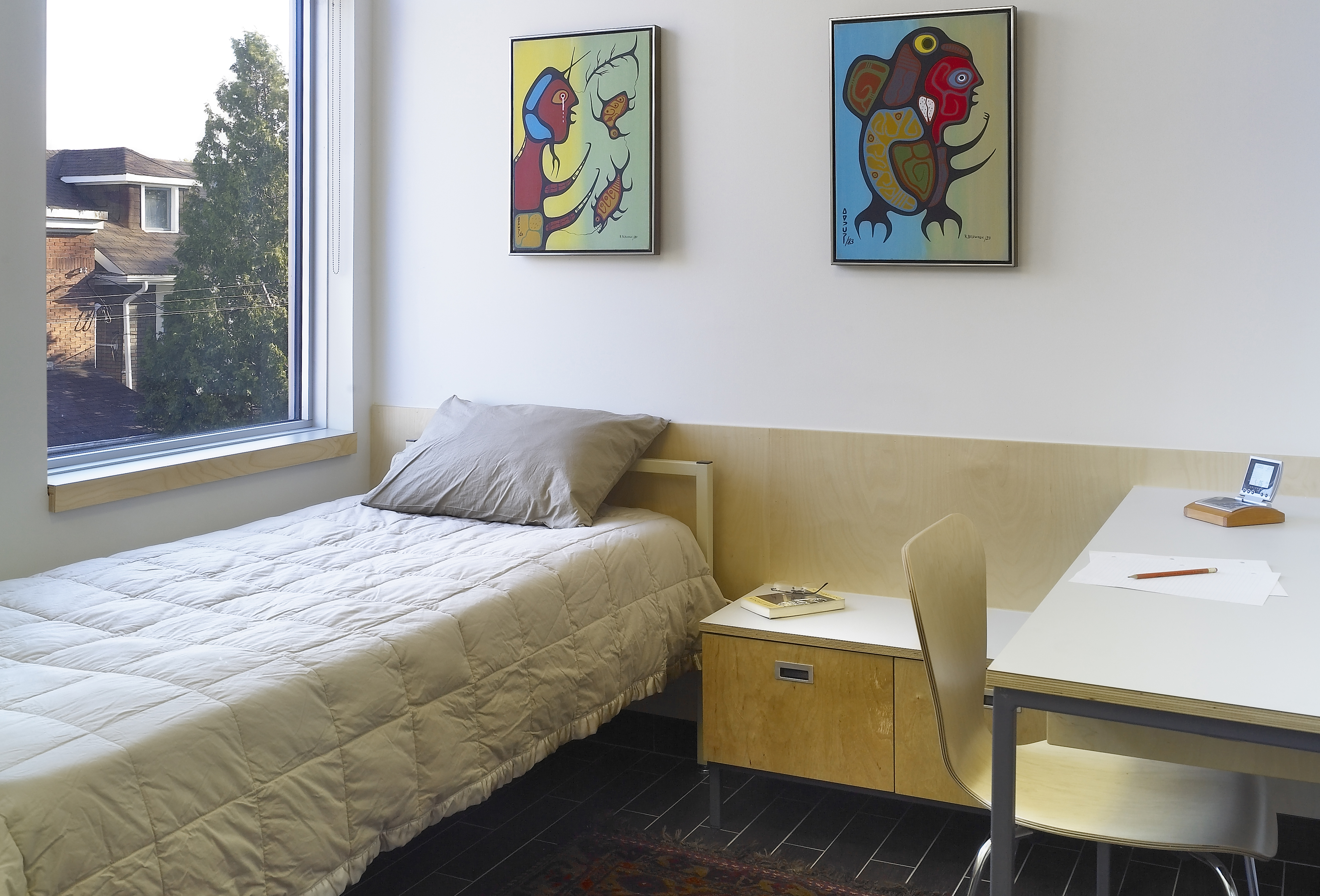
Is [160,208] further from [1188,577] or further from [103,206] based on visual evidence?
[1188,577]

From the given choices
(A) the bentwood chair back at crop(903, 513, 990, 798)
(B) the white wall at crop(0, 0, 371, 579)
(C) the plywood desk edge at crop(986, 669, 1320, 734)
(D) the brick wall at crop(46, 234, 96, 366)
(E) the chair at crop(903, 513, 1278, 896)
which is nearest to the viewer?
(C) the plywood desk edge at crop(986, 669, 1320, 734)

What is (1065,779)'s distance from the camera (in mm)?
1687

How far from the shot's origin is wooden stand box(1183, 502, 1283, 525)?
6.89 ft

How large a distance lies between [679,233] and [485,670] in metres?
1.51

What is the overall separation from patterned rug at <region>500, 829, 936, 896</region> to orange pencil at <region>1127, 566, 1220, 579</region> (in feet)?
3.01

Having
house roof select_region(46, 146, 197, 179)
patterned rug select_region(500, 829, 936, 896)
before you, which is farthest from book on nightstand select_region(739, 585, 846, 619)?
house roof select_region(46, 146, 197, 179)

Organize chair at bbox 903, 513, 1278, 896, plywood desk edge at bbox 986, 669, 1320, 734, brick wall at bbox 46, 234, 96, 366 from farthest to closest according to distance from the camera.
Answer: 1. brick wall at bbox 46, 234, 96, 366
2. chair at bbox 903, 513, 1278, 896
3. plywood desk edge at bbox 986, 669, 1320, 734

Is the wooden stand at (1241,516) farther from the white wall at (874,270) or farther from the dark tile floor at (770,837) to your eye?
the dark tile floor at (770,837)

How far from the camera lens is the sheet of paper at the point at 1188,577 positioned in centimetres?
159

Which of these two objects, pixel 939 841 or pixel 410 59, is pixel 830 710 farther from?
pixel 410 59

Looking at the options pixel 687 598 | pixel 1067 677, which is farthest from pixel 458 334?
pixel 1067 677

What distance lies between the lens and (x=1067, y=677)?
1251 millimetres

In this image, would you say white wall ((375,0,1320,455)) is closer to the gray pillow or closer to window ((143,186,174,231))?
the gray pillow

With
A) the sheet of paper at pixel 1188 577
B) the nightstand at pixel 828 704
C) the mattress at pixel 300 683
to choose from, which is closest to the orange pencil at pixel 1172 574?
the sheet of paper at pixel 1188 577
